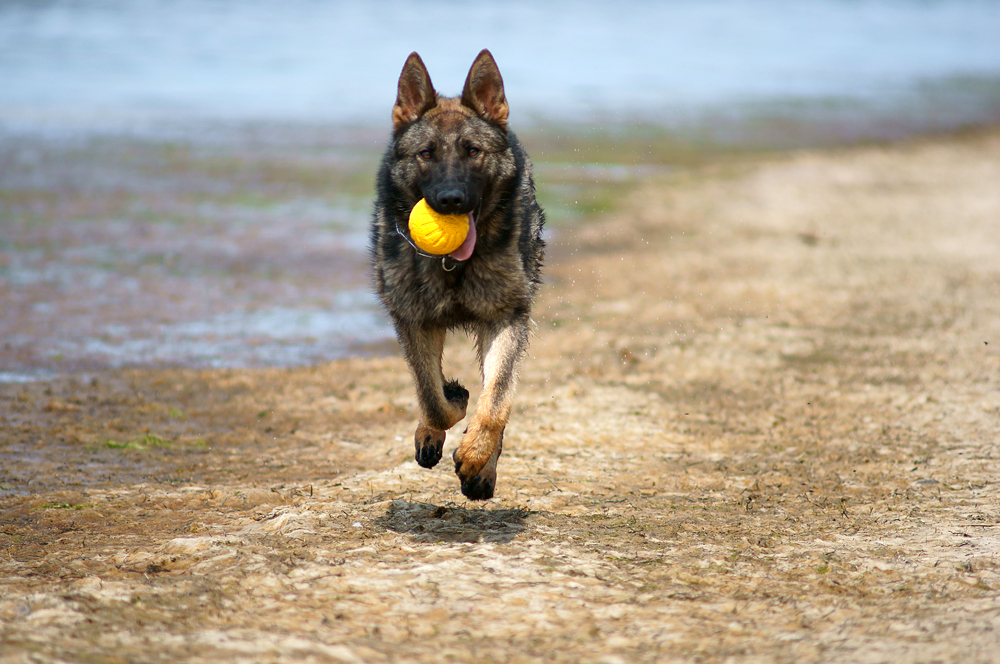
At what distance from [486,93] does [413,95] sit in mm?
423

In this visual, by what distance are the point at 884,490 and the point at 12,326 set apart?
27.6 feet

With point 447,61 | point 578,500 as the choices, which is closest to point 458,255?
point 578,500

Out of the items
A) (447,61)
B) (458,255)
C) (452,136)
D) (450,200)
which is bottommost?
(458,255)

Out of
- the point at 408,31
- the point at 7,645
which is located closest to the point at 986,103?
the point at 408,31

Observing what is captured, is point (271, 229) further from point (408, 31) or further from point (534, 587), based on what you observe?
point (408, 31)

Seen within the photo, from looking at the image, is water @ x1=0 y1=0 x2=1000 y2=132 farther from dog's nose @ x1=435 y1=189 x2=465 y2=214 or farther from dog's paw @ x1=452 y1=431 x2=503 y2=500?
dog's paw @ x1=452 y1=431 x2=503 y2=500

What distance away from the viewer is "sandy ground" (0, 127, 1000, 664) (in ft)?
12.3

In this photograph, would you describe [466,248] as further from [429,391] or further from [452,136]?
[429,391]

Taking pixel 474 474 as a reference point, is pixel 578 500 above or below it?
below

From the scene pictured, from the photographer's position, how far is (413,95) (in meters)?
5.38

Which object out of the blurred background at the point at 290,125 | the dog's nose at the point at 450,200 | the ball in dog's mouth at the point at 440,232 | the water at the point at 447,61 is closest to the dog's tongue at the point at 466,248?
the ball in dog's mouth at the point at 440,232

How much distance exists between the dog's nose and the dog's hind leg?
2.62ft

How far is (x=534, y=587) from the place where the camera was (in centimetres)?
416

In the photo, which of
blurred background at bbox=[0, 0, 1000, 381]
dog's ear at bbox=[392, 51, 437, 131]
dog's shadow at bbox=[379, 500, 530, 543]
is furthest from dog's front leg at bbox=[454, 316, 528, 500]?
blurred background at bbox=[0, 0, 1000, 381]
